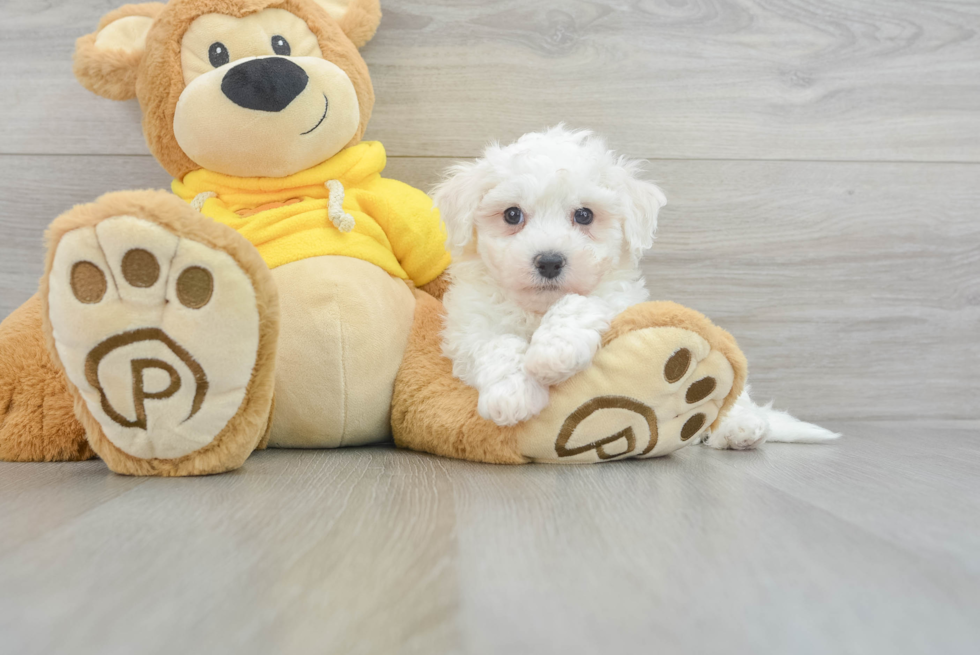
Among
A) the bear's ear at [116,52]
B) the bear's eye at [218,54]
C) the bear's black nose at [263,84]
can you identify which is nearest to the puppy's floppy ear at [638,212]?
the bear's black nose at [263,84]

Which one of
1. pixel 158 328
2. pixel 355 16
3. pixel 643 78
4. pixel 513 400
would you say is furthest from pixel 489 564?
pixel 643 78

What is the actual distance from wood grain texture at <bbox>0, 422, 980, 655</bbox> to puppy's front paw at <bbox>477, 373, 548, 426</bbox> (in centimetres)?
8

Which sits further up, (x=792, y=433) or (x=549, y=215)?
(x=549, y=215)

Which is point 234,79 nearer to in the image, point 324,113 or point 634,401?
point 324,113

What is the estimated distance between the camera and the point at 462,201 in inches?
41.6

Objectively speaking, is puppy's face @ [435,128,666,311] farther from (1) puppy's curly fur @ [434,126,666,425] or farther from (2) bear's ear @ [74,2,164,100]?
(2) bear's ear @ [74,2,164,100]

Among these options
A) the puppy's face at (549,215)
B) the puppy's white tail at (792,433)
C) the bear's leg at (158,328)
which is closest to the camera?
the bear's leg at (158,328)

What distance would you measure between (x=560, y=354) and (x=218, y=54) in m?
0.75

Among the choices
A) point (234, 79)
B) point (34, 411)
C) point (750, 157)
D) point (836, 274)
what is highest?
point (234, 79)

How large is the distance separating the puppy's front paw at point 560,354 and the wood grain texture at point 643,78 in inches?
26.9

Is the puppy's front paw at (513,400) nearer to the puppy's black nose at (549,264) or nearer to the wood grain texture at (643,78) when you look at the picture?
the puppy's black nose at (549,264)

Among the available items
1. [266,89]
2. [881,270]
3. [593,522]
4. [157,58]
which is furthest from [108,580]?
[881,270]

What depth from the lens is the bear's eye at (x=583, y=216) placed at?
3.41 ft

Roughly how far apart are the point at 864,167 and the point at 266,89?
4.18ft
